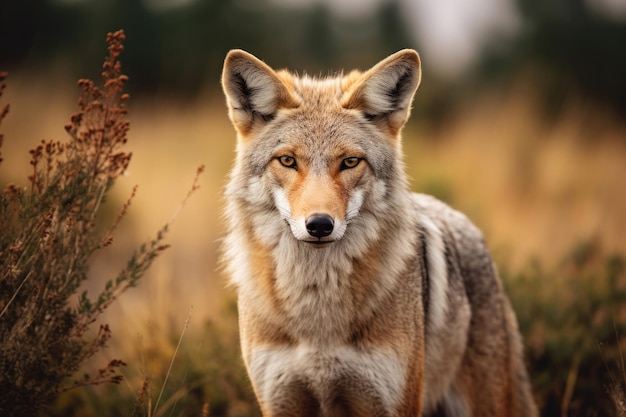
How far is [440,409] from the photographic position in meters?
4.48

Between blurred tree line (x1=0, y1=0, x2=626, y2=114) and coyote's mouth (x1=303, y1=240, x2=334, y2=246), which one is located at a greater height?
blurred tree line (x1=0, y1=0, x2=626, y2=114)

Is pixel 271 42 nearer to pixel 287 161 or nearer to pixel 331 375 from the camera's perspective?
pixel 287 161

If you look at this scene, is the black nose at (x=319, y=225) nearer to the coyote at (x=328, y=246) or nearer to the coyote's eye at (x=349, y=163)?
the coyote at (x=328, y=246)

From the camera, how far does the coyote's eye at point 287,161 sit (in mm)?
3502

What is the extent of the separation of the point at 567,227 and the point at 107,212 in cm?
601

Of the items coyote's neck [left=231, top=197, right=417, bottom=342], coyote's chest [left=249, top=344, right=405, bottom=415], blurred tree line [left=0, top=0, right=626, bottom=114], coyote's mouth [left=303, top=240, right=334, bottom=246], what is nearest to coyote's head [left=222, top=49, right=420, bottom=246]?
coyote's mouth [left=303, top=240, right=334, bottom=246]

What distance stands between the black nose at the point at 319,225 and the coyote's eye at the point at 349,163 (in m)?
0.47

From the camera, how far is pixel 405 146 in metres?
10.6

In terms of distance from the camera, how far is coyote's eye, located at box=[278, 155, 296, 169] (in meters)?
3.50

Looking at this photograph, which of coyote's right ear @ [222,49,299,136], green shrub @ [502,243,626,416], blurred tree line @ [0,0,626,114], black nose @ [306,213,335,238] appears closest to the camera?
black nose @ [306,213,335,238]

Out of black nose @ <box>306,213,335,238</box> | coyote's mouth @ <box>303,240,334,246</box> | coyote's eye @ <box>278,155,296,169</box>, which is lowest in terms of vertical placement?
coyote's mouth @ <box>303,240,334,246</box>

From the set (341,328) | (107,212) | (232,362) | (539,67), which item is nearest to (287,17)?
(539,67)

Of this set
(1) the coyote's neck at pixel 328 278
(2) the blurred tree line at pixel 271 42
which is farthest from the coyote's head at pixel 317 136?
(2) the blurred tree line at pixel 271 42

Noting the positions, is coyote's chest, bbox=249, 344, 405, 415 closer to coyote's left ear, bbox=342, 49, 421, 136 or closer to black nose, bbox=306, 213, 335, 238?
black nose, bbox=306, 213, 335, 238
